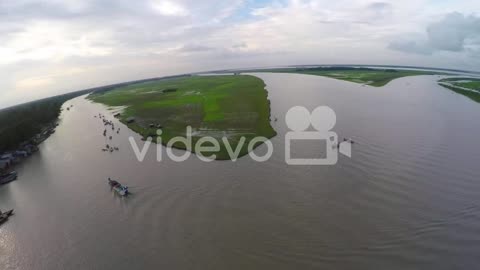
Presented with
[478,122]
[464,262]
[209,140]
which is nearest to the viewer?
[464,262]

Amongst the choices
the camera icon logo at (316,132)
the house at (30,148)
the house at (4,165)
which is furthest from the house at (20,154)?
the camera icon logo at (316,132)

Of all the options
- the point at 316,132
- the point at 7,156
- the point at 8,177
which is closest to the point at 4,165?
the point at 7,156

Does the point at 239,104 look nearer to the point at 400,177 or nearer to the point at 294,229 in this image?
the point at 400,177

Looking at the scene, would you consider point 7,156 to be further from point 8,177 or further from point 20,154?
point 8,177

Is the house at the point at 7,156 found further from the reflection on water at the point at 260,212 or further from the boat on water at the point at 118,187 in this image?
the boat on water at the point at 118,187

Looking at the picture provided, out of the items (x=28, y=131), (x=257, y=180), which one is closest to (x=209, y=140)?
(x=257, y=180)

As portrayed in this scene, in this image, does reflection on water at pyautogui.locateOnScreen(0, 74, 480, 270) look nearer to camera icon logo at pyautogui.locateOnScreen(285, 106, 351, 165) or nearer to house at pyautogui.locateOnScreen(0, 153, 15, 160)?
camera icon logo at pyautogui.locateOnScreen(285, 106, 351, 165)

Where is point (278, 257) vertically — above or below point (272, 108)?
below
